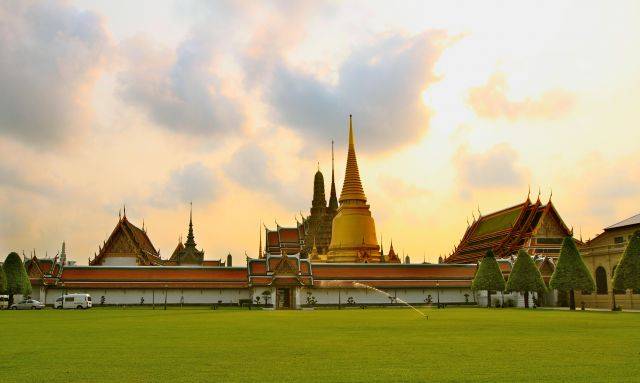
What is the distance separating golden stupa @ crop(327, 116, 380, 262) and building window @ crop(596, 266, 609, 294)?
29170mm

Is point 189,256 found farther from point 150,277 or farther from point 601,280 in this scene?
point 601,280

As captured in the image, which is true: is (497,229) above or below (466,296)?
above

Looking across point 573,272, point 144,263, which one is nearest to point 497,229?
point 573,272

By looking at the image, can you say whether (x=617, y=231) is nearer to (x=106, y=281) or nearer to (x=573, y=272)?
(x=573, y=272)

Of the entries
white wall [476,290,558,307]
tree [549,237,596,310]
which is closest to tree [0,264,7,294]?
tree [549,237,596,310]

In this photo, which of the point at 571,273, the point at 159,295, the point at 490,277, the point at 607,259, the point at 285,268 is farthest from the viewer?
the point at 159,295

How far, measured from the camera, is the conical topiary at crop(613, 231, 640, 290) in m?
44.3

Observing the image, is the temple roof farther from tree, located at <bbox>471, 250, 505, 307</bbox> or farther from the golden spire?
tree, located at <bbox>471, 250, 505, 307</bbox>

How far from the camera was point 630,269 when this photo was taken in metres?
44.5

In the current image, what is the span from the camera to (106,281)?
208ft

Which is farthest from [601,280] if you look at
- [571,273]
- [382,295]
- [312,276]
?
[312,276]

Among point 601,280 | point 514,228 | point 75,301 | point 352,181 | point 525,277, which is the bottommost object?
point 75,301

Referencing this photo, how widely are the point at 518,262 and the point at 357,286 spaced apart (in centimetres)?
1770

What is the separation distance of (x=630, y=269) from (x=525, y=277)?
10.7m
